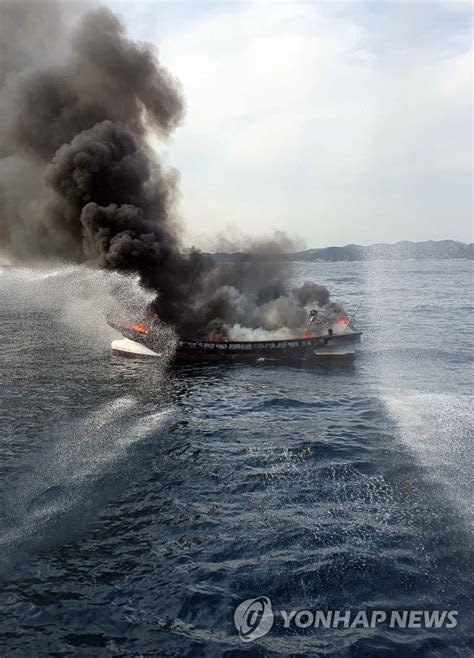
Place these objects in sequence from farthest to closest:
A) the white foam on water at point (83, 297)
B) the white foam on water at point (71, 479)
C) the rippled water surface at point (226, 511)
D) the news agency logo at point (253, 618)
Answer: the white foam on water at point (83, 297), the white foam on water at point (71, 479), the rippled water surface at point (226, 511), the news agency logo at point (253, 618)

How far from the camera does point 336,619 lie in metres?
14.5

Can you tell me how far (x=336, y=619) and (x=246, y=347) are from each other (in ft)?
107

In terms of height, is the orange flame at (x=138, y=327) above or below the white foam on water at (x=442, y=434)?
above

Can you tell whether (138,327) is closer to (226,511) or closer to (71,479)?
(71,479)

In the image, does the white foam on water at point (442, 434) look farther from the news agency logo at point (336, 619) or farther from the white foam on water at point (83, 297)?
the white foam on water at point (83, 297)

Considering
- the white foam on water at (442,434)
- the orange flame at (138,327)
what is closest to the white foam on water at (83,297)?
the orange flame at (138,327)

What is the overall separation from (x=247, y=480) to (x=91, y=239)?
32.6 metres

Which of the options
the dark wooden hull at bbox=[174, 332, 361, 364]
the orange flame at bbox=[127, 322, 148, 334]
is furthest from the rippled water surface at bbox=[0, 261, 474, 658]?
the orange flame at bbox=[127, 322, 148, 334]

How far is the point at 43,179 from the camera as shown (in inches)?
1914

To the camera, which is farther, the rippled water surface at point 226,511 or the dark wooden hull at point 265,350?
the dark wooden hull at point 265,350

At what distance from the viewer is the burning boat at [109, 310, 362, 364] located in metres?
46.2

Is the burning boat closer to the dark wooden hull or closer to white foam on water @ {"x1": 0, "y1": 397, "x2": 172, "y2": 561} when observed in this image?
the dark wooden hull

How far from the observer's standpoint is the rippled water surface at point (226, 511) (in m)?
14.2

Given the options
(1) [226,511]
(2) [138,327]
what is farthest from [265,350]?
(1) [226,511]
